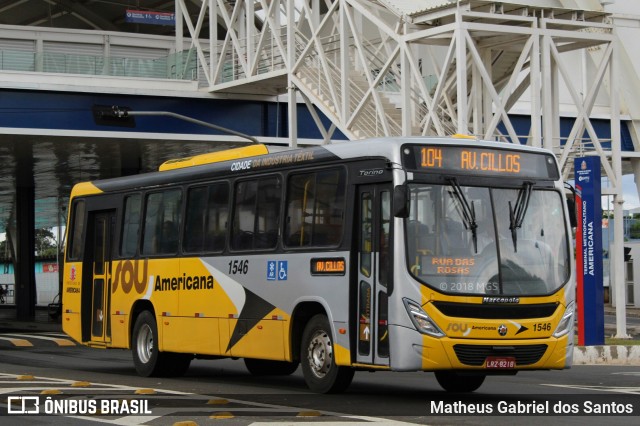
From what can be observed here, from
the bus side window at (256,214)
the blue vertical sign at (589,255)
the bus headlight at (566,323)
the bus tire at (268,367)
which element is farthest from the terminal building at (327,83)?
the bus headlight at (566,323)

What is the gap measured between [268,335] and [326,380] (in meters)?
1.58

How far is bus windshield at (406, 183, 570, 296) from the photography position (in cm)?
1523

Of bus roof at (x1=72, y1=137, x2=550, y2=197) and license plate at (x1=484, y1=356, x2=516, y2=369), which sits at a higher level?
bus roof at (x1=72, y1=137, x2=550, y2=197)

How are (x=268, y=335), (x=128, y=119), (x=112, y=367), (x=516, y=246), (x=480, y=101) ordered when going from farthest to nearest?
1. (x=128, y=119)
2. (x=480, y=101)
3. (x=112, y=367)
4. (x=268, y=335)
5. (x=516, y=246)

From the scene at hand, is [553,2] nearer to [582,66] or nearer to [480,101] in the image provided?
[480,101]

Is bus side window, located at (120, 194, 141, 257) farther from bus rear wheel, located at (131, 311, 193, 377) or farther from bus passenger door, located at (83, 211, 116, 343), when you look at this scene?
bus rear wheel, located at (131, 311, 193, 377)

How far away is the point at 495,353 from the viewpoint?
15.2 meters

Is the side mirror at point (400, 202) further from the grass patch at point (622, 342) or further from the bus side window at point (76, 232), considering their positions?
the grass patch at point (622, 342)

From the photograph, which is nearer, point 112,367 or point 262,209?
point 262,209

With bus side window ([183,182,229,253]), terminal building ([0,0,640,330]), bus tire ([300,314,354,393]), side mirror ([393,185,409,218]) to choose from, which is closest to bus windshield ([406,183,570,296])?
side mirror ([393,185,409,218])

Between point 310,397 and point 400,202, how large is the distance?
9.33 feet

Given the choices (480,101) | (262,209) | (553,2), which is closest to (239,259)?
(262,209)

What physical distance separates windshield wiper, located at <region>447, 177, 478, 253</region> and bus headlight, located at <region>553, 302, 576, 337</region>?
145cm

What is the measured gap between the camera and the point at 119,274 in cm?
2183
